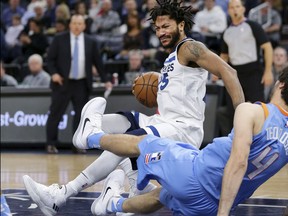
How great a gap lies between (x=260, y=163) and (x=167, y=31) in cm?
183

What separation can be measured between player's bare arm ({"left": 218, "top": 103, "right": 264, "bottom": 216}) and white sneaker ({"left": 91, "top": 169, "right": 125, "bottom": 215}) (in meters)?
1.43

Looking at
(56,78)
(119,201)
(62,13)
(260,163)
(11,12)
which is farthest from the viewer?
(11,12)

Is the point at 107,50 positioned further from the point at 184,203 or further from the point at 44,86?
the point at 184,203

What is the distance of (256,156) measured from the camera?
5625 millimetres

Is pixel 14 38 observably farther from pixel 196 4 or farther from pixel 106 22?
pixel 196 4

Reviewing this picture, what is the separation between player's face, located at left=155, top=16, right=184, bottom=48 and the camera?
278 inches

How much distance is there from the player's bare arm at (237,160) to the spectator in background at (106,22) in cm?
1201

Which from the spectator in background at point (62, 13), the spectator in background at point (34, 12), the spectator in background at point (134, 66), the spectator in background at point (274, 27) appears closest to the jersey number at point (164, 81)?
the spectator in background at point (134, 66)

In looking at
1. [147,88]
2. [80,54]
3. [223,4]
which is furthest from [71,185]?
[223,4]

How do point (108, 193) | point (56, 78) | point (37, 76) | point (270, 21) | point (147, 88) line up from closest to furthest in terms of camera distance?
point (108, 193) < point (147, 88) < point (56, 78) < point (37, 76) < point (270, 21)

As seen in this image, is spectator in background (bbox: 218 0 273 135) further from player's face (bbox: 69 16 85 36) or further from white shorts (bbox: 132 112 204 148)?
white shorts (bbox: 132 112 204 148)

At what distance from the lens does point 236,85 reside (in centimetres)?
672

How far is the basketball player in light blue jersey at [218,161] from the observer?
17.8 feet

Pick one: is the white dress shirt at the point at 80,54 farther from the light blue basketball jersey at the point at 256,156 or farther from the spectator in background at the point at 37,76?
the light blue basketball jersey at the point at 256,156
